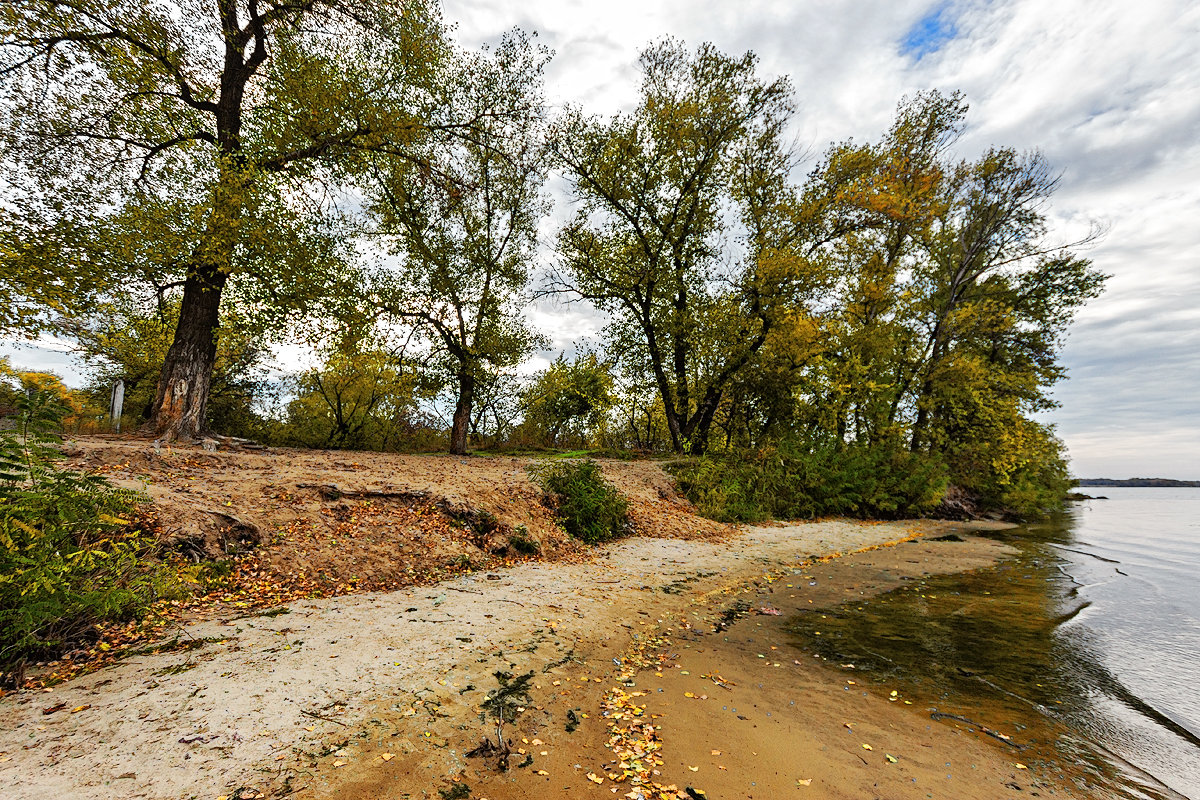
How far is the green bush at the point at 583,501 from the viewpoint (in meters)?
9.82

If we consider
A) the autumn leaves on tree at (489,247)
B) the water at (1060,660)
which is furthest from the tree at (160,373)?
the water at (1060,660)

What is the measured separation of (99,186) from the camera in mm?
9805

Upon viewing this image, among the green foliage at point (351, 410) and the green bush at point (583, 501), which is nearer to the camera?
the green bush at point (583, 501)

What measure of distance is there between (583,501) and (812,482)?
9.94m

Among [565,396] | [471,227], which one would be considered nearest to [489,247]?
[471,227]

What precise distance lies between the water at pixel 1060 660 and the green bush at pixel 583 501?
4597mm

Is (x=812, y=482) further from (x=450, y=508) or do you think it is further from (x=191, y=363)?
(x=191, y=363)

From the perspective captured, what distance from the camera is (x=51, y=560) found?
3.59 metres

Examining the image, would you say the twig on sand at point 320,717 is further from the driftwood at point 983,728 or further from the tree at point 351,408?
the tree at point 351,408

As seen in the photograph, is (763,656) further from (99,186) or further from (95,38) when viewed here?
(95,38)

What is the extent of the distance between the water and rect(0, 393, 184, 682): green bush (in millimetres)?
6847

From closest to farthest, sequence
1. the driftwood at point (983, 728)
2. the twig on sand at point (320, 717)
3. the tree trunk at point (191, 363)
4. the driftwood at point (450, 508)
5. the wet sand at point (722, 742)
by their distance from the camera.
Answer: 1. the wet sand at point (722, 742)
2. the twig on sand at point (320, 717)
3. the driftwood at point (983, 728)
4. the driftwood at point (450, 508)
5. the tree trunk at point (191, 363)

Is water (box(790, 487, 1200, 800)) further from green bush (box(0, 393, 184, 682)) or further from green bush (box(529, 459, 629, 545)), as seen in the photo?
green bush (box(0, 393, 184, 682))

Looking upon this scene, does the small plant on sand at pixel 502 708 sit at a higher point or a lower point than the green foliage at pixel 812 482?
lower
